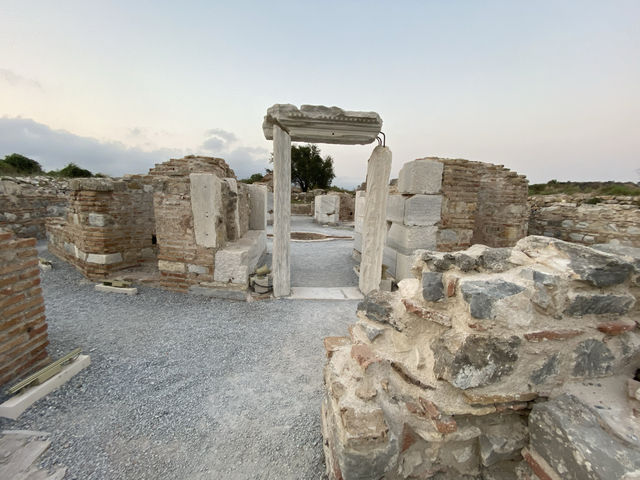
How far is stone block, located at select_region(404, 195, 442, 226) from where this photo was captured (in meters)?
4.70

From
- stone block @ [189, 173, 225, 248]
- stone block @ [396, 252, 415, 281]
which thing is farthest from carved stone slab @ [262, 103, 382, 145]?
stone block @ [396, 252, 415, 281]

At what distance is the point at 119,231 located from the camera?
5.02m

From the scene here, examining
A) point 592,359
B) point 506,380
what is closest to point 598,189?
point 592,359

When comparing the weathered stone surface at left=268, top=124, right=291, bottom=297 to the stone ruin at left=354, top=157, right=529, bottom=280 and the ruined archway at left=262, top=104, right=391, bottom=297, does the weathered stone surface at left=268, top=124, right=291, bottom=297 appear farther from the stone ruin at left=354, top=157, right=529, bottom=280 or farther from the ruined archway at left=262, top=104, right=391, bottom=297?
the stone ruin at left=354, top=157, right=529, bottom=280

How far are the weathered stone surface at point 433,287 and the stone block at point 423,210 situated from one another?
3.40 m

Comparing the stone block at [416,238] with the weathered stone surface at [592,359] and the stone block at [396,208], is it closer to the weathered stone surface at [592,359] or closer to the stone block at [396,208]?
the stone block at [396,208]

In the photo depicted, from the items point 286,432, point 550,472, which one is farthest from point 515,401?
point 286,432

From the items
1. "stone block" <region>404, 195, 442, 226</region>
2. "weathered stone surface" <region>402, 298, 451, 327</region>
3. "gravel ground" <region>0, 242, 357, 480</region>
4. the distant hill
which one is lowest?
"gravel ground" <region>0, 242, 357, 480</region>

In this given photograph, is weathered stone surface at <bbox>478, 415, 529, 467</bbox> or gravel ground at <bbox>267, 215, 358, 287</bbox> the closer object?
weathered stone surface at <bbox>478, 415, 529, 467</bbox>

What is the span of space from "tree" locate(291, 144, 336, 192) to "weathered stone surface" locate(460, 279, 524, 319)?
2733 centimetres

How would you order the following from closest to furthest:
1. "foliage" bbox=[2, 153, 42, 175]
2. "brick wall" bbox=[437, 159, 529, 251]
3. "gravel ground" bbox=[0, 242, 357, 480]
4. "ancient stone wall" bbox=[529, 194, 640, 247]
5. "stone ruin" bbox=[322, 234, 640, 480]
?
"stone ruin" bbox=[322, 234, 640, 480]
"gravel ground" bbox=[0, 242, 357, 480]
"brick wall" bbox=[437, 159, 529, 251]
"ancient stone wall" bbox=[529, 194, 640, 247]
"foliage" bbox=[2, 153, 42, 175]

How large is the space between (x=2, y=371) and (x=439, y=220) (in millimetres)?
5895

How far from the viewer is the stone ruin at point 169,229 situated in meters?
4.19

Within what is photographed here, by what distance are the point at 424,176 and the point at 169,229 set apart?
15.1 feet
